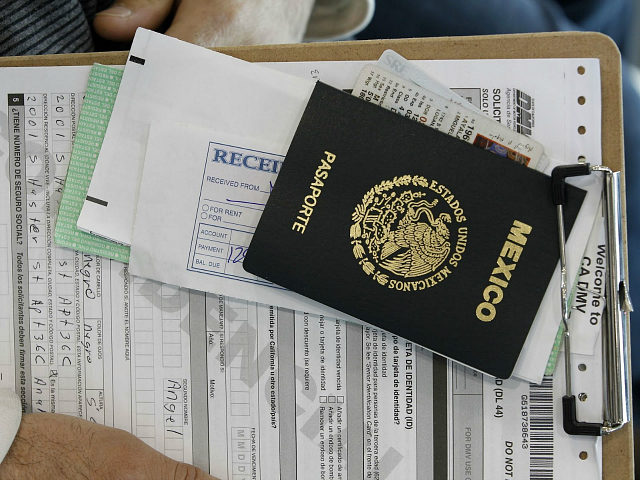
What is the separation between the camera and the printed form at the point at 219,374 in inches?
21.5

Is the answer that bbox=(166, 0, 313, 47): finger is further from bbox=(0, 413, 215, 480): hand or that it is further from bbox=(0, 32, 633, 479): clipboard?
bbox=(0, 413, 215, 480): hand

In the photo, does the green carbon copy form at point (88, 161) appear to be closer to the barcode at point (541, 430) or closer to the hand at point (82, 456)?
the hand at point (82, 456)

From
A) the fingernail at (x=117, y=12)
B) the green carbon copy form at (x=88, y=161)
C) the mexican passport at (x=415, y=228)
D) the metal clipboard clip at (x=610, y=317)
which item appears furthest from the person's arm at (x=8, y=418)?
the metal clipboard clip at (x=610, y=317)

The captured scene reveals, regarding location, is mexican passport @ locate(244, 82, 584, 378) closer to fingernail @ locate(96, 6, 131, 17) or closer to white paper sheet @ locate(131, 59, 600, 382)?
white paper sheet @ locate(131, 59, 600, 382)

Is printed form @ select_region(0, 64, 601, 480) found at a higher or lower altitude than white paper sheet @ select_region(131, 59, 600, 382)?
lower

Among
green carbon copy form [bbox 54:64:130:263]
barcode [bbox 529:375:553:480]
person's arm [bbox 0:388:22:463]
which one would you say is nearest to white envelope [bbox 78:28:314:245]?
green carbon copy form [bbox 54:64:130:263]

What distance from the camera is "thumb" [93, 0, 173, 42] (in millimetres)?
588

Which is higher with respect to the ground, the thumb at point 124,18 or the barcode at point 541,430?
the thumb at point 124,18

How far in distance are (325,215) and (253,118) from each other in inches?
4.3

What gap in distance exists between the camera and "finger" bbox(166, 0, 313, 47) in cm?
60

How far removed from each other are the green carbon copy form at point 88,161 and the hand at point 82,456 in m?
0.16

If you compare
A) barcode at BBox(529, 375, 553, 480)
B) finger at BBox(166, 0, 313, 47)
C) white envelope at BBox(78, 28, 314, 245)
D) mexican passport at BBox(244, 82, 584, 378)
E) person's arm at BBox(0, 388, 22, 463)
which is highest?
finger at BBox(166, 0, 313, 47)

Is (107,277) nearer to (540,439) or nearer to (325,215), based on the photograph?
(325,215)

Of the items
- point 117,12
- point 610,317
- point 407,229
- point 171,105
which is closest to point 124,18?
point 117,12
